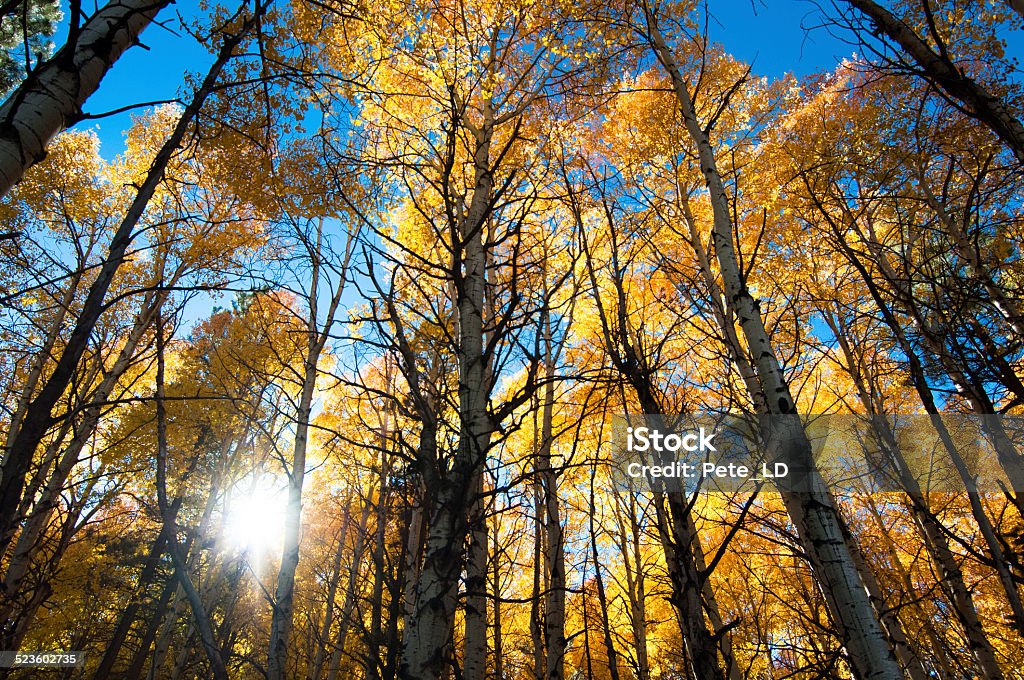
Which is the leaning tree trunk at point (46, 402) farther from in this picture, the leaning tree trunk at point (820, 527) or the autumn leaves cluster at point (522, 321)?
the leaning tree trunk at point (820, 527)

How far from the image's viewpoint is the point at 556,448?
327 inches

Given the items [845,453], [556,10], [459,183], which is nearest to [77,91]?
[459,183]

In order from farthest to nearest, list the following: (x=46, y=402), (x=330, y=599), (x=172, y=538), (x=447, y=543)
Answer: (x=330, y=599) < (x=447, y=543) < (x=46, y=402) < (x=172, y=538)

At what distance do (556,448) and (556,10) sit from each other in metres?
6.41

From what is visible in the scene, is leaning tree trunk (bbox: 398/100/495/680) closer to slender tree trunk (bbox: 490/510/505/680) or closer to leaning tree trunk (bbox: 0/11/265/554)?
slender tree trunk (bbox: 490/510/505/680)

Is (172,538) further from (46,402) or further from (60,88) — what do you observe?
(60,88)

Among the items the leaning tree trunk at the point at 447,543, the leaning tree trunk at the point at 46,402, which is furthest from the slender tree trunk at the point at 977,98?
the leaning tree trunk at the point at 46,402

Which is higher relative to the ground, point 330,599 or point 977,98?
point 977,98

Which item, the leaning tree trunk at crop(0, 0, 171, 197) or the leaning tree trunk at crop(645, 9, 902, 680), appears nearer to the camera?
the leaning tree trunk at crop(0, 0, 171, 197)

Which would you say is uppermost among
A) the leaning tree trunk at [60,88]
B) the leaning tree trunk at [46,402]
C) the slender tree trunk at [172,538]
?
the leaning tree trunk at [60,88]

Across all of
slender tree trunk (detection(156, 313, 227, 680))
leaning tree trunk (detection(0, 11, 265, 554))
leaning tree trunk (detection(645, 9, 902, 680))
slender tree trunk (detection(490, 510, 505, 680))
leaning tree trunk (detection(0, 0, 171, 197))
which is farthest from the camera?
leaning tree trunk (detection(645, 9, 902, 680))

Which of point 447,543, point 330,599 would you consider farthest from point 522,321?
point 330,599

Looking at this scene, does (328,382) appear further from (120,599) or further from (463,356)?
(120,599)

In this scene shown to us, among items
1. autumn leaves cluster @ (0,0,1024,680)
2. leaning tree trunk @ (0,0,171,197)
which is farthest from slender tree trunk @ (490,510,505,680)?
leaning tree trunk @ (0,0,171,197)
